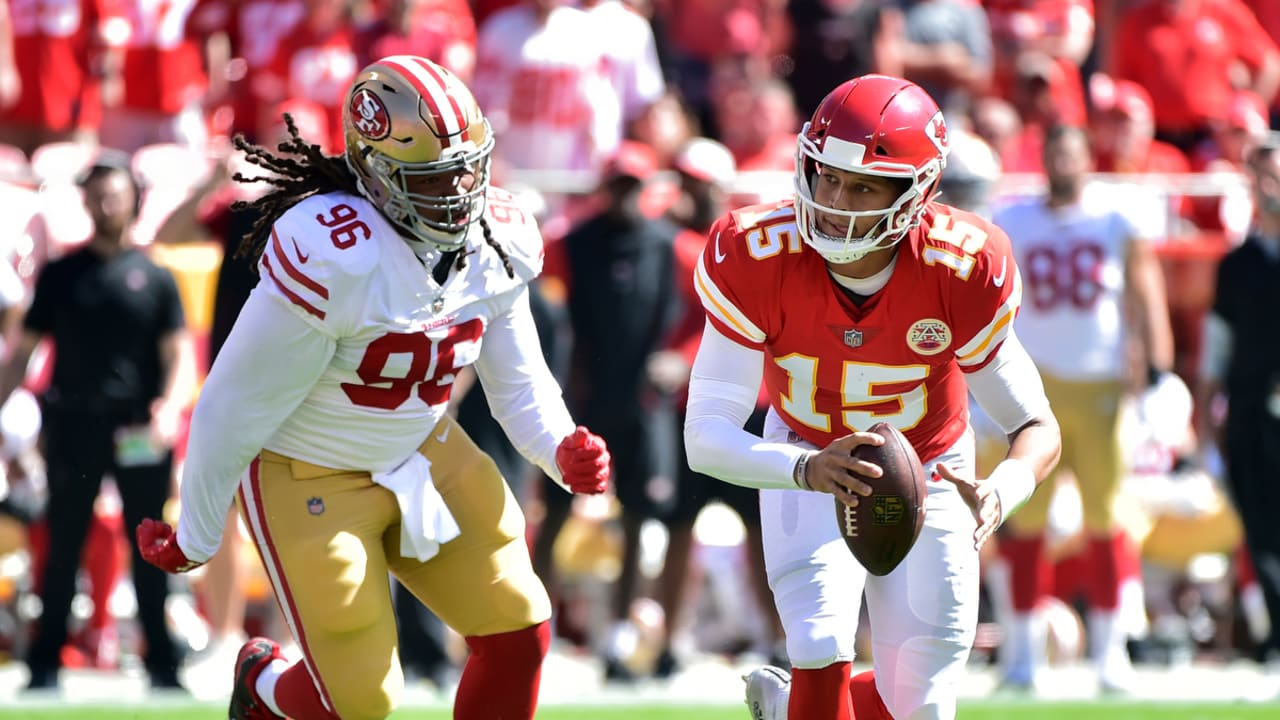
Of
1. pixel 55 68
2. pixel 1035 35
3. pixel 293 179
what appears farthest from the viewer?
pixel 1035 35

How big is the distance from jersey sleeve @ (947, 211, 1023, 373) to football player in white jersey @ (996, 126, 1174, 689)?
3.20 m

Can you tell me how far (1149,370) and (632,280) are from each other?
2032 mm

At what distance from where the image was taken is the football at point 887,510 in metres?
4.08

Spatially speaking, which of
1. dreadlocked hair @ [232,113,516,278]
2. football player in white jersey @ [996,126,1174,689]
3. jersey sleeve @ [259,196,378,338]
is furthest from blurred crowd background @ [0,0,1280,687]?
jersey sleeve @ [259,196,378,338]

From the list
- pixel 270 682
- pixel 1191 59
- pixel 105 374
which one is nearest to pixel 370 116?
pixel 270 682

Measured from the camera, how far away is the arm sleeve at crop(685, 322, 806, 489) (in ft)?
14.2

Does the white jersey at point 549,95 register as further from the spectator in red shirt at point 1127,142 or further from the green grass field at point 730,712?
the green grass field at point 730,712

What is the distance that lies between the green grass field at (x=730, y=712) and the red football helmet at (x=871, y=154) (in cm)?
273

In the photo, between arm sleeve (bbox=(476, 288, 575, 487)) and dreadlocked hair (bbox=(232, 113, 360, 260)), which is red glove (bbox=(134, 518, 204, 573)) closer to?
dreadlocked hair (bbox=(232, 113, 360, 260))

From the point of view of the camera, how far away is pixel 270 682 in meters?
4.71

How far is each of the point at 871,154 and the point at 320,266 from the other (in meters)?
1.20

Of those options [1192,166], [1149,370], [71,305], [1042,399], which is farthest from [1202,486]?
[71,305]

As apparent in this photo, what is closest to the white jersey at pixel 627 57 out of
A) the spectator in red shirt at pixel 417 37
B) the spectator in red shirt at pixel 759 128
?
the spectator in red shirt at pixel 759 128

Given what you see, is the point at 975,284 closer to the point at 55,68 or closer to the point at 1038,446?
the point at 1038,446
